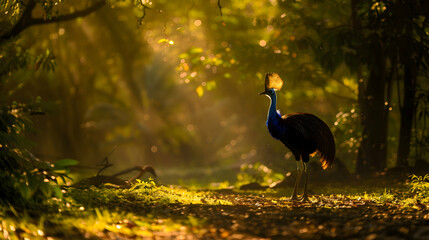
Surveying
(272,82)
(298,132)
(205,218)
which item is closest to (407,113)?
(298,132)

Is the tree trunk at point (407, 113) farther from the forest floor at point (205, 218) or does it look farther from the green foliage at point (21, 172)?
the green foliage at point (21, 172)

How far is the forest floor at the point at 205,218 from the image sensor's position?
6.49 m

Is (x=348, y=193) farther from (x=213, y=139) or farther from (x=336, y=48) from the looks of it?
(x=213, y=139)

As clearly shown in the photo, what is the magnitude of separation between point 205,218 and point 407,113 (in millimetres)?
8276

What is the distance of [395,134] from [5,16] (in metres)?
14.5

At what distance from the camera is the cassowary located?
372 inches

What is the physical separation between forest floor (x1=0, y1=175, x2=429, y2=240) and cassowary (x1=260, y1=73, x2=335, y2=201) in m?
0.91

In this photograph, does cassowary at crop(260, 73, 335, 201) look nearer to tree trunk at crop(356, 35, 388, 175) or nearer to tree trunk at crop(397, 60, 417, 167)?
tree trunk at crop(397, 60, 417, 167)

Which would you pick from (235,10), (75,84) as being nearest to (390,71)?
(235,10)

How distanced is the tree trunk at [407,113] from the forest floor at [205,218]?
463 cm

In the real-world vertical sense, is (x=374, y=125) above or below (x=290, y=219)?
above

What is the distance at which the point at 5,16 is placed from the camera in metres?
11.1

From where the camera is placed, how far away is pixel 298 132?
Result: 949 cm

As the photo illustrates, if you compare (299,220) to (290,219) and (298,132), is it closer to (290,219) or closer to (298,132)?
(290,219)
